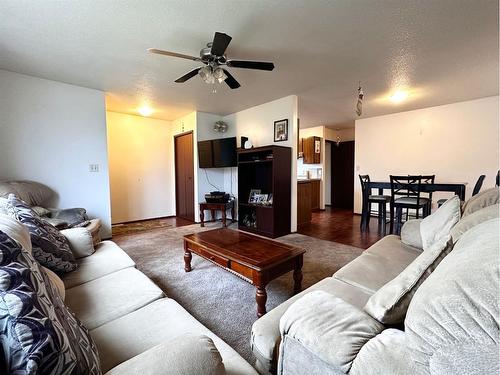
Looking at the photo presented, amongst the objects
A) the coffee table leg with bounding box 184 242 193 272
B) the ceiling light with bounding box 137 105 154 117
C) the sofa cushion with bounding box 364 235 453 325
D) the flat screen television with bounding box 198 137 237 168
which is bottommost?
the coffee table leg with bounding box 184 242 193 272

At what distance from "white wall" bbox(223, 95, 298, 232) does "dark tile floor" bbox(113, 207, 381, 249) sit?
21.6 inches

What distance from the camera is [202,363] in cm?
62

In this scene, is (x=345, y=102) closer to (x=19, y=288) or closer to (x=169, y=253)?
(x=169, y=253)

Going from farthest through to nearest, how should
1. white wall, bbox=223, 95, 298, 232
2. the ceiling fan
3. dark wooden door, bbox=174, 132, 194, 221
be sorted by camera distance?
dark wooden door, bbox=174, 132, 194, 221 < white wall, bbox=223, 95, 298, 232 < the ceiling fan

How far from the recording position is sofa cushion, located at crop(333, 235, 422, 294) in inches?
53.2

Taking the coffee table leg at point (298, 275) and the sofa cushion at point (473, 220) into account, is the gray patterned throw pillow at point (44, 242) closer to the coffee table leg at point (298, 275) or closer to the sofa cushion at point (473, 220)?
the coffee table leg at point (298, 275)

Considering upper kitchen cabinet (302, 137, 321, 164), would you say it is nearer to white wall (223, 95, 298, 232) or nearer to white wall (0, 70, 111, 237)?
white wall (223, 95, 298, 232)

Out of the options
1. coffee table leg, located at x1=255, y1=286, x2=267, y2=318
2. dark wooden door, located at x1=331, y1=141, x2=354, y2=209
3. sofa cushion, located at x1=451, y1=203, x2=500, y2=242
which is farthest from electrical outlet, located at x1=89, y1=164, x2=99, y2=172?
dark wooden door, located at x1=331, y1=141, x2=354, y2=209

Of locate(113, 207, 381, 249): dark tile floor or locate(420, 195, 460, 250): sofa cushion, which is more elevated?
locate(420, 195, 460, 250): sofa cushion

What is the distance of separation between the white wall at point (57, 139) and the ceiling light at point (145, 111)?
0.95 metres

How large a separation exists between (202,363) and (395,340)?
545 mm

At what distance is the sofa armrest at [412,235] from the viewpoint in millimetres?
1868

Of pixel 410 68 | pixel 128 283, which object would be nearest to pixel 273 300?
pixel 128 283

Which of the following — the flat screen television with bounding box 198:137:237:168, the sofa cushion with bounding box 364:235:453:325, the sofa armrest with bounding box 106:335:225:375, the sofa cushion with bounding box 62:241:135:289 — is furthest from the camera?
the flat screen television with bounding box 198:137:237:168
